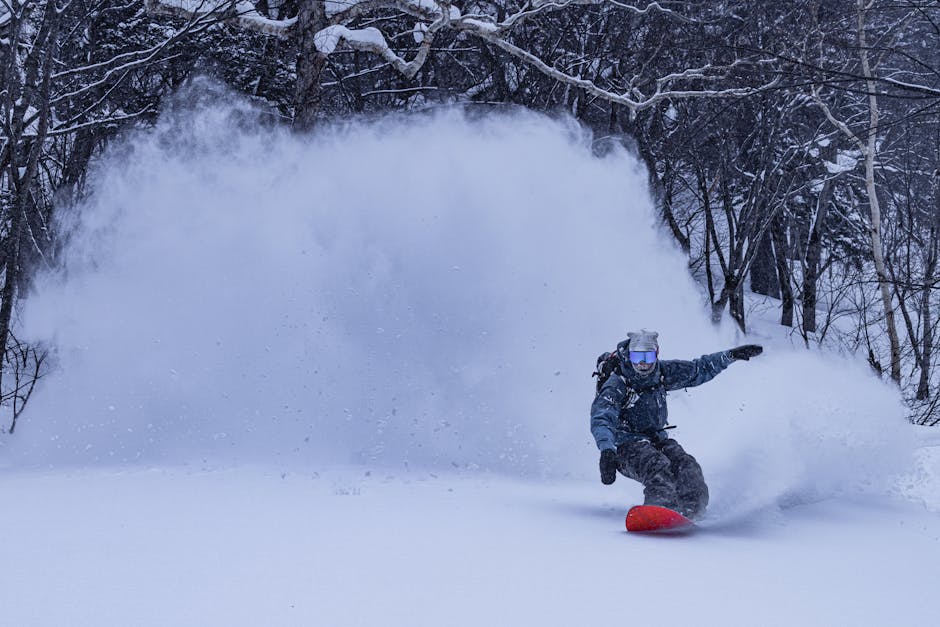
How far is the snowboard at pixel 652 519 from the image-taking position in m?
4.98

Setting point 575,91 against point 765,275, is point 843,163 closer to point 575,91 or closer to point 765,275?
point 575,91

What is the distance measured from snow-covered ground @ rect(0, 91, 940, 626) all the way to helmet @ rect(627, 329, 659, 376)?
1.05 metres

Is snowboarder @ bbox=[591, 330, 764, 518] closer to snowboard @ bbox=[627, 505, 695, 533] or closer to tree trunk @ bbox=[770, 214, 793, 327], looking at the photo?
snowboard @ bbox=[627, 505, 695, 533]

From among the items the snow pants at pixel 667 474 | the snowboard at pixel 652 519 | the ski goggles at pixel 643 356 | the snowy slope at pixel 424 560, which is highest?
the ski goggles at pixel 643 356

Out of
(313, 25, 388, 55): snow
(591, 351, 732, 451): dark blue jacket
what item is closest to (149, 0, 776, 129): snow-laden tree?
(313, 25, 388, 55): snow

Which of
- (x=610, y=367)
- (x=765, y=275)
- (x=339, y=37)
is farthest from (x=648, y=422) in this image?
(x=765, y=275)

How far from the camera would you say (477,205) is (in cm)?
845

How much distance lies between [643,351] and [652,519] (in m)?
1.44

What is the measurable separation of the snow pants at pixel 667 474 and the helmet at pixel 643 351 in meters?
0.53

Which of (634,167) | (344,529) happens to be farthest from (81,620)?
(634,167)

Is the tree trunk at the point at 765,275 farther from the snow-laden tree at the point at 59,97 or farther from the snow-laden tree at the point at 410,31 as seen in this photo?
the snow-laden tree at the point at 59,97

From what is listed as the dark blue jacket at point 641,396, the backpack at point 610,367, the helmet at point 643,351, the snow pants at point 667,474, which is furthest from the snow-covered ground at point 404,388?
the helmet at point 643,351

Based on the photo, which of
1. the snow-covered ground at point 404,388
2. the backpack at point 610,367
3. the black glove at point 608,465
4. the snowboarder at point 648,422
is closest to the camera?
the snow-covered ground at point 404,388

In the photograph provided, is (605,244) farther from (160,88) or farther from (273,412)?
(160,88)
